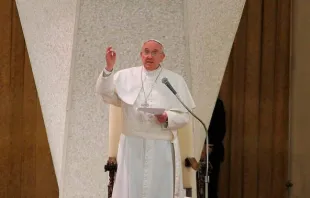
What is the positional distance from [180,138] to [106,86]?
69 cm

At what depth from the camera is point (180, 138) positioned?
3.60 meters

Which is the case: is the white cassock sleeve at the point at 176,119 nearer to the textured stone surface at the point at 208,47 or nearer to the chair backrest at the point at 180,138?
the chair backrest at the point at 180,138

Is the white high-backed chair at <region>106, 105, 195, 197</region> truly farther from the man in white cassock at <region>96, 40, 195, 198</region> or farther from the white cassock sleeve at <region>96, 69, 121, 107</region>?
the white cassock sleeve at <region>96, 69, 121, 107</region>

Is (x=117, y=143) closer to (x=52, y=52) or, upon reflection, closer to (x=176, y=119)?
(x=176, y=119)

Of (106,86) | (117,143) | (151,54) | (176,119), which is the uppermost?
(151,54)

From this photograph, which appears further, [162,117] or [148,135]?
[148,135]

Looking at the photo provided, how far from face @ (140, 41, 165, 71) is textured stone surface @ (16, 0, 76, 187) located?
0.85 metres

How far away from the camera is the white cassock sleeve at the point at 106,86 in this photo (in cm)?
315

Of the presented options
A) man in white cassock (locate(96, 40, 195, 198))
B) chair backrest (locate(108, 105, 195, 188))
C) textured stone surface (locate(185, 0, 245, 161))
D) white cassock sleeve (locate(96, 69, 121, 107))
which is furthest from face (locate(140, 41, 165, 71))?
textured stone surface (locate(185, 0, 245, 161))

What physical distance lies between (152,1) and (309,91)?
263 cm

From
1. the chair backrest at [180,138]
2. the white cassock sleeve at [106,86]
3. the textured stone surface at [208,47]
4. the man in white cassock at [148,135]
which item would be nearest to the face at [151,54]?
the man in white cassock at [148,135]

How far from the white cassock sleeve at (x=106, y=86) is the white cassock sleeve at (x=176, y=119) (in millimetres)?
353

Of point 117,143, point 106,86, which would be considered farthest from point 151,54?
point 117,143

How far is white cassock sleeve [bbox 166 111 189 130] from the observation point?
325cm
